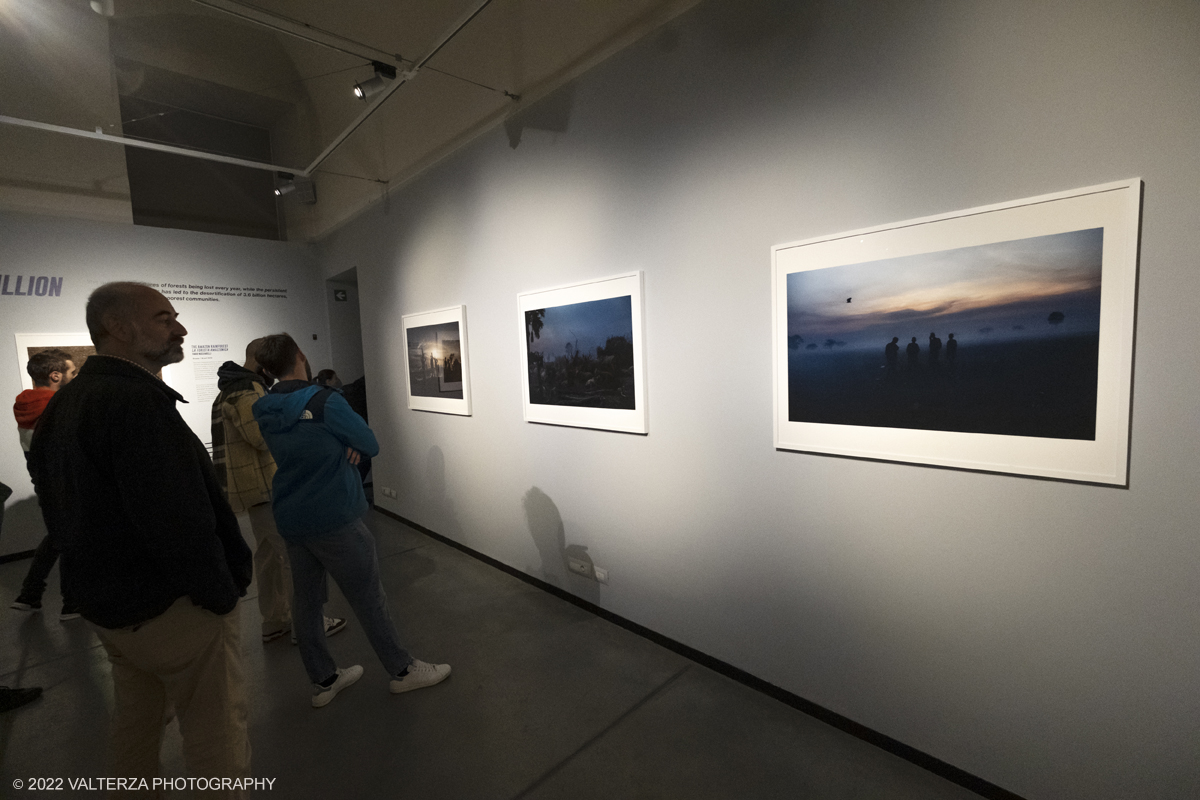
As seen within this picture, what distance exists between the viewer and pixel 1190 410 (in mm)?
1382

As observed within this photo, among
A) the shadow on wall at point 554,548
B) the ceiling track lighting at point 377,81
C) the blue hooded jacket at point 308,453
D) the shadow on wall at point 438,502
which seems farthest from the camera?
the shadow on wall at point 438,502

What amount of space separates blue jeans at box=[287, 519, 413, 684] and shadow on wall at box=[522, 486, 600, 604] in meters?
1.20

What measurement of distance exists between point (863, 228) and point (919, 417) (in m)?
0.76

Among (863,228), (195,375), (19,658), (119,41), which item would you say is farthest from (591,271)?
(119,41)

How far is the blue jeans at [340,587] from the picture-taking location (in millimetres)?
2268

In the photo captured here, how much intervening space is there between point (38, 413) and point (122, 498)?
3689 millimetres

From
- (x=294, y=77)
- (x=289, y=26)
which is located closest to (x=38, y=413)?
(x=289, y=26)

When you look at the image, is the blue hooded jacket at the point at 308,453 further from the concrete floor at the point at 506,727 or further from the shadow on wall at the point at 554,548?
the shadow on wall at the point at 554,548

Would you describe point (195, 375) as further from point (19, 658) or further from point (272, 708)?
point (272, 708)

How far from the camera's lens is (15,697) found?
102 inches

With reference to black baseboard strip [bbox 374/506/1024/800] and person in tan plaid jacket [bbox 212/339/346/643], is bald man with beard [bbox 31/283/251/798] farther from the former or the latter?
black baseboard strip [bbox 374/506/1024/800]

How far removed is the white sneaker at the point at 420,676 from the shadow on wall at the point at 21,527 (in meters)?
5.02

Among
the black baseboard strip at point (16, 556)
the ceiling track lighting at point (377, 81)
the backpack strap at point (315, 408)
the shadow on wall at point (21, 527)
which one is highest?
the ceiling track lighting at point (377, 81)
